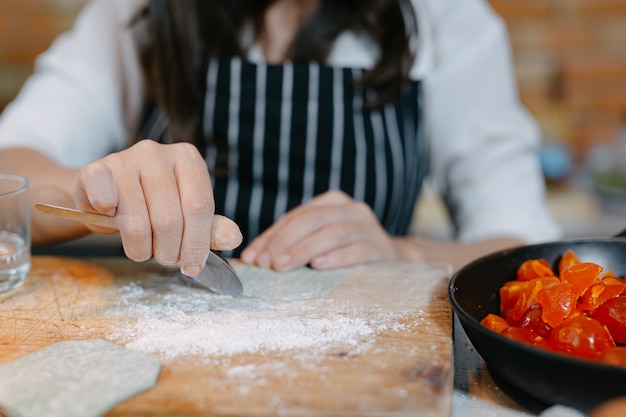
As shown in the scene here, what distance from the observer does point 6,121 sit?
1020 millimetres

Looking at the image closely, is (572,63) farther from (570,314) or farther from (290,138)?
(570,314)

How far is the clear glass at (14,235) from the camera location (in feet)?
2.23

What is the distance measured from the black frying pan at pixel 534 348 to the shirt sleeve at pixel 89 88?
706 mm

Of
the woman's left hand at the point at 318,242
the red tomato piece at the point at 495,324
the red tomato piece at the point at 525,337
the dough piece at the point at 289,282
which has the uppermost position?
the red tomato piece at the point at 525,337

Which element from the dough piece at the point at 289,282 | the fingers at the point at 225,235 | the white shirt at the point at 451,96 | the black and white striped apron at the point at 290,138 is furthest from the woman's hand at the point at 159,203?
the white shirt at the point at 451,96

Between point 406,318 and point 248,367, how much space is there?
0.17 meters

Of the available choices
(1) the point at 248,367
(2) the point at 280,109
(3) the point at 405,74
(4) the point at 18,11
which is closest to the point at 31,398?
(1) the point at 248,367

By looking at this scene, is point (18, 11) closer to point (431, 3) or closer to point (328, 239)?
point (431, 3)

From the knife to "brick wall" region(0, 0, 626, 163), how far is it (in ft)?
5.49

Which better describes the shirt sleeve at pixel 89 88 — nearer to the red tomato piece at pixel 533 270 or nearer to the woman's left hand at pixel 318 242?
the woman's left hand at pixel 318 242

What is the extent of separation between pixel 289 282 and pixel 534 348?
12.9 inches

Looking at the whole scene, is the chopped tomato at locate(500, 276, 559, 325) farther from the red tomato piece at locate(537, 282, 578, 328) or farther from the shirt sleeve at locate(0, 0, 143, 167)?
the shirt sleeve at locate(0, 0, 143, 167)

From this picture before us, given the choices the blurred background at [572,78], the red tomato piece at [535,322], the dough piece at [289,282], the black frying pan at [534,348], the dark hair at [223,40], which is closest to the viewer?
the black frying pan at [534,348]

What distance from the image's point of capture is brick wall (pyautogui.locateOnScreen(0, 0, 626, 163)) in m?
2.02
